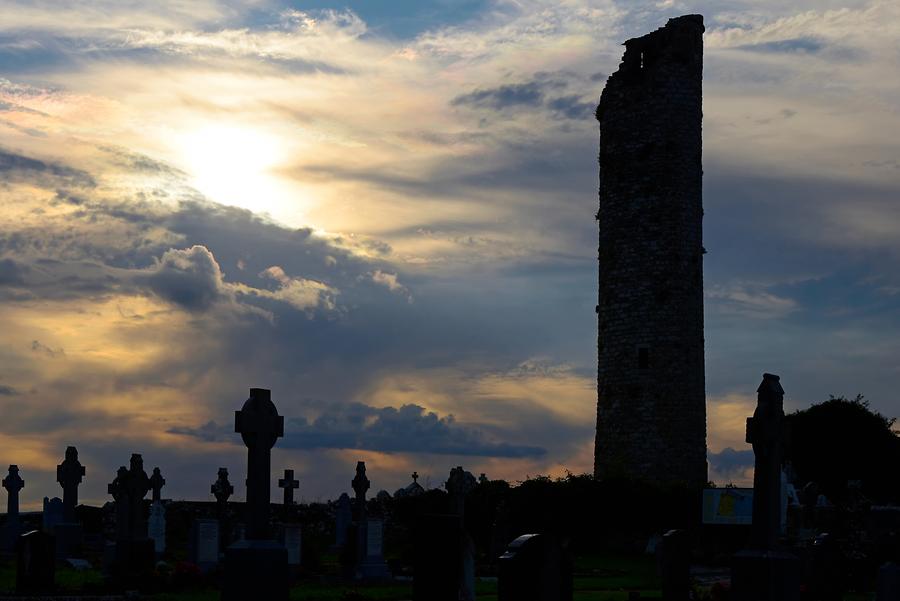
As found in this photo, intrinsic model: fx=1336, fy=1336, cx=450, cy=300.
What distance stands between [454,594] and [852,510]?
18.5 meters

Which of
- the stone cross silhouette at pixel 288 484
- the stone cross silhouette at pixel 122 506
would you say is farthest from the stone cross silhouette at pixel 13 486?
the stone cross silhouette at pixel 122 506

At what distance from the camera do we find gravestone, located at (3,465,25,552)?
3619cm

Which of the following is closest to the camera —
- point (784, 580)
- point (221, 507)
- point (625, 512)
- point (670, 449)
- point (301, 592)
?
point (784, 580)

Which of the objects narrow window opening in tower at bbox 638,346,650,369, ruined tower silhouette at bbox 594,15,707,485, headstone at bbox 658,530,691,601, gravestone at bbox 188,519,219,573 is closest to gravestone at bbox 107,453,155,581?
gravestone at bbox 188,519,219,573

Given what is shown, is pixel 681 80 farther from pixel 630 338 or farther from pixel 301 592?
pixel 301 592

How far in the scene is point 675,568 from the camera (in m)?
18.6

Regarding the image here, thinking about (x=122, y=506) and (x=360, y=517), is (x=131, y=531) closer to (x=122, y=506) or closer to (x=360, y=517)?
(x=122, y=506)

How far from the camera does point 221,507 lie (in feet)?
105

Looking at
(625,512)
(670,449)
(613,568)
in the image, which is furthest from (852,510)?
(670,449)

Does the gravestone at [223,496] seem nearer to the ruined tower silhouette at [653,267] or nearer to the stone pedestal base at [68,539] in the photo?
the stone pedestal base at [68,539]

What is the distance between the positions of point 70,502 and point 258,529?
767 inches

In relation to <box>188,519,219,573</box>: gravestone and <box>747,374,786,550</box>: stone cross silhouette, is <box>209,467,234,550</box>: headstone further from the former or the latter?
Result: <box>747,374,786,550</box>: stone cross silhouette

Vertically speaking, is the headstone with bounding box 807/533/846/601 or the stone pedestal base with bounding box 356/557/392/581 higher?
the headstone with bounding box 807/533/846/601

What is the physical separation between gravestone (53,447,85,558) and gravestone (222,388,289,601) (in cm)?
1774
